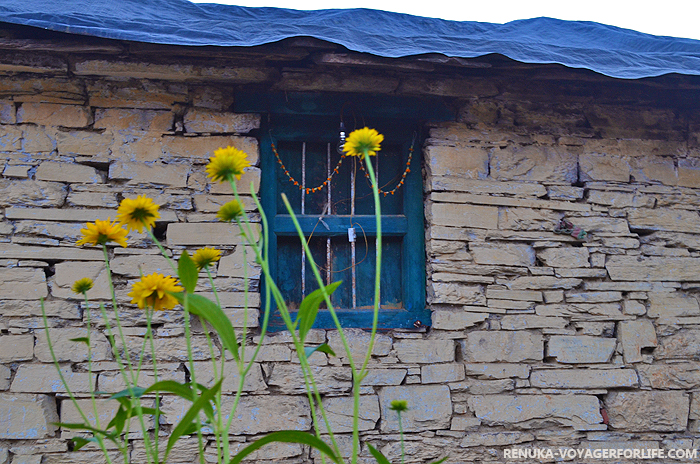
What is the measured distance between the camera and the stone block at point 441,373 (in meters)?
2.72

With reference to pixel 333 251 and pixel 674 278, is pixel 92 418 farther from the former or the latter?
pixel 674 278

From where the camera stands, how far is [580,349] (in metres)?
2.84

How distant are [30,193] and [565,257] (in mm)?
2826

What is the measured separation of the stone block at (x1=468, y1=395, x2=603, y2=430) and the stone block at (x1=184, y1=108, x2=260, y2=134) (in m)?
1.87

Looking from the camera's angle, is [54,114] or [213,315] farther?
[54,114]

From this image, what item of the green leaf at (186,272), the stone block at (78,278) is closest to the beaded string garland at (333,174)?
the stone block at (78,278)

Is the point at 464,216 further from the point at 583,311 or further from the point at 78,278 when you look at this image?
the point at 78,278

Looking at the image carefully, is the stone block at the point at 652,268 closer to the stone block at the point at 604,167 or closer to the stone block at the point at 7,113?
the stone block at the point at 604,167

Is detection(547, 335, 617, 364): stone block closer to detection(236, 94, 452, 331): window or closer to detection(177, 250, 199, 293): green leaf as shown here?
detection(236, 94, 452, 331): window

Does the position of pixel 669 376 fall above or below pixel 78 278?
below

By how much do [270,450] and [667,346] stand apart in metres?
2.22

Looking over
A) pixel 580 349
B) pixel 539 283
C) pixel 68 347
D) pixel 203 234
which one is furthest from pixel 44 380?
pixel 580 349

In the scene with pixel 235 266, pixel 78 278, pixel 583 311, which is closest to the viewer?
pixel 78 278

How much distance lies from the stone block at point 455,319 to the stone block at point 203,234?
3.47 ft
